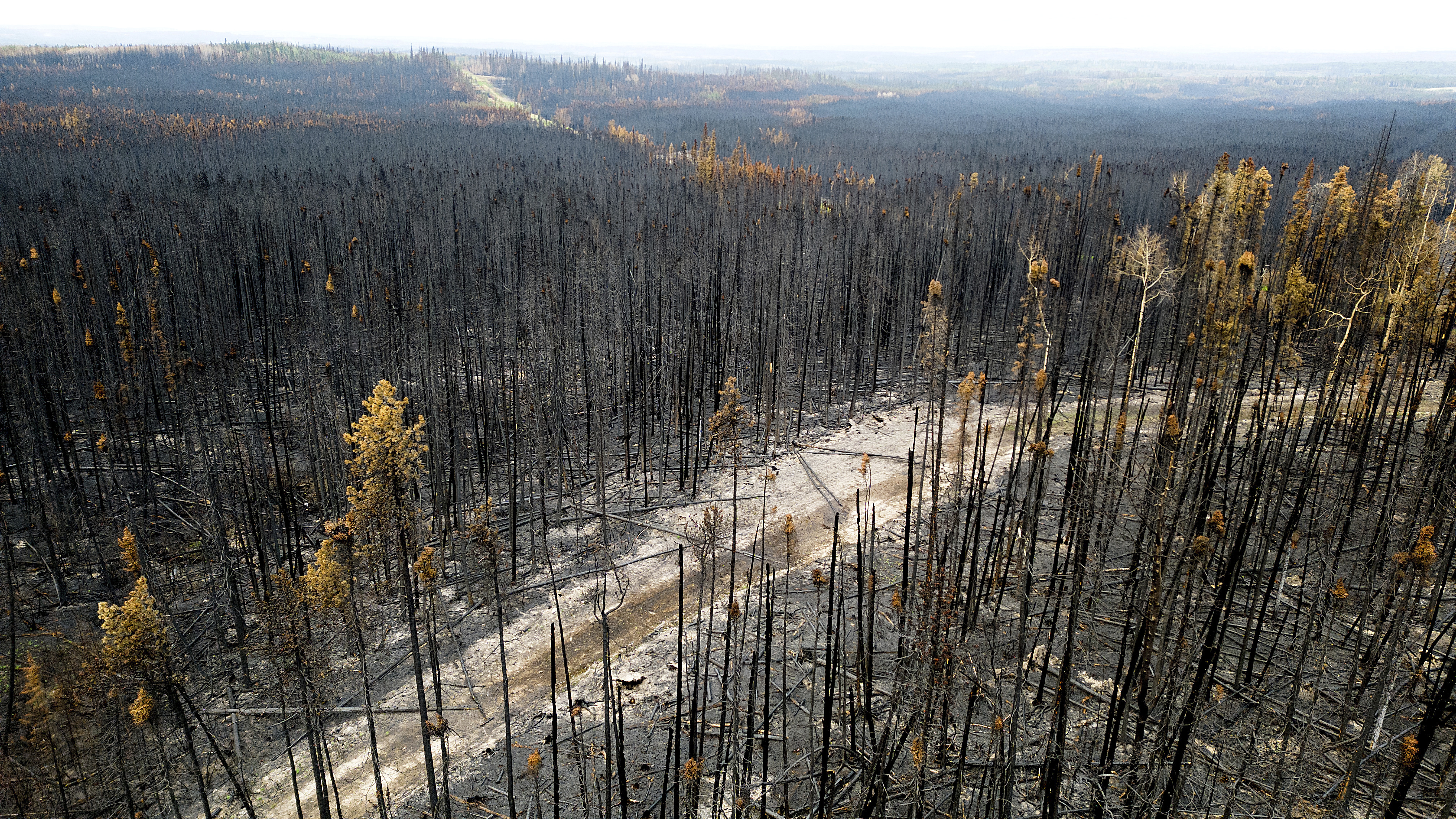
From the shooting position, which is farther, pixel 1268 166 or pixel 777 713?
pixel 1268 166

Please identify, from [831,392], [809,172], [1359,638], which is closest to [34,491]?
[831,392]

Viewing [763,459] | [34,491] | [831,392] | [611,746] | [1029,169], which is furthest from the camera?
[1029,169]

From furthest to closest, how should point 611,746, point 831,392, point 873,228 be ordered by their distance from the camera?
1. point 873,228
2. point 831,392
3. point 611,746

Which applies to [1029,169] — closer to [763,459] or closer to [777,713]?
[763,459]

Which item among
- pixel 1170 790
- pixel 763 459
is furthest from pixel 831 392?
pixel 1170 790

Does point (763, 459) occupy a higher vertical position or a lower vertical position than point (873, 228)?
lower

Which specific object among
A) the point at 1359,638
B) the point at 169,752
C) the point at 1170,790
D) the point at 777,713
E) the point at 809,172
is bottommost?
the point at 169,752
